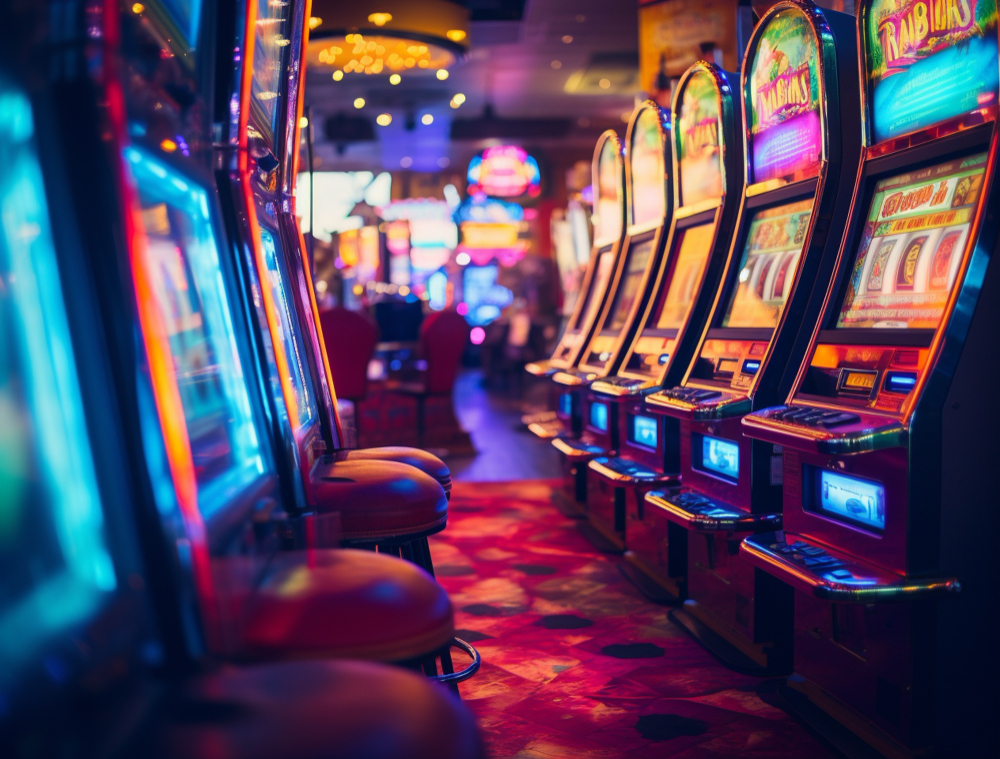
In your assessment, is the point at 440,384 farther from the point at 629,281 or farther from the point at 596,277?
the point at 629,281

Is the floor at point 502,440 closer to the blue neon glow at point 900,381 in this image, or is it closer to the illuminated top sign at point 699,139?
the illuminated top sign at point 699,139

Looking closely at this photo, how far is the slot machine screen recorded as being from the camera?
1.83 m

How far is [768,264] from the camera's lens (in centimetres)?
270

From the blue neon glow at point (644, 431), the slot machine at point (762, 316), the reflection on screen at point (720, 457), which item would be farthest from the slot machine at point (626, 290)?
the reflection on screen at point (720, 457)

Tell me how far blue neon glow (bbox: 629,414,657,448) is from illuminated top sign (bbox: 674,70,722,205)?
90cm

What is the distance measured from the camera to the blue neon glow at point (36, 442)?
69 cm

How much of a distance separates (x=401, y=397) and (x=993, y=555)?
539 centimetres

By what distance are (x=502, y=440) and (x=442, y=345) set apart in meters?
1.17

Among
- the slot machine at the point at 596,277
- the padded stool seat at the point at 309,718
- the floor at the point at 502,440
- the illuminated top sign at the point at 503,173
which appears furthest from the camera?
the illuminated top sign at the point at 503,173

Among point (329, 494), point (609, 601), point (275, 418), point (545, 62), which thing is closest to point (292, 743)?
point (275, 418)

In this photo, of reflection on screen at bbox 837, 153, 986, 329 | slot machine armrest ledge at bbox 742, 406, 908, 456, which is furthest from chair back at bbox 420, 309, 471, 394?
slot machine armrest ledge at bbox 742, 406, 908, 456

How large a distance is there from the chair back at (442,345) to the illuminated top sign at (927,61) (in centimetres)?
457

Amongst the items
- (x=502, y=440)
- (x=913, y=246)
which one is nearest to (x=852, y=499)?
(x=913, y=246)

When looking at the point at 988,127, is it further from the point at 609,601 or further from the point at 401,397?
the point at 401,397
